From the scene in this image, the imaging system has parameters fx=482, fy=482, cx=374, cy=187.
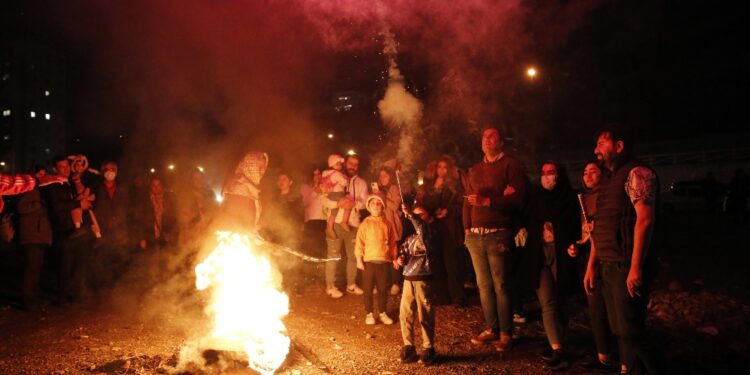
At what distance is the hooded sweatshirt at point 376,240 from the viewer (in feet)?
20.1

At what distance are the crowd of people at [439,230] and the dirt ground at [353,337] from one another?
0.26 m

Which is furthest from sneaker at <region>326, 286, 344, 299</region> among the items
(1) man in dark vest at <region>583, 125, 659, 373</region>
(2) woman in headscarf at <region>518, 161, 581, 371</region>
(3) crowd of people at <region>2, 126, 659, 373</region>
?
(1) man in dark vest at <region>583, 125, 659, 373</region>

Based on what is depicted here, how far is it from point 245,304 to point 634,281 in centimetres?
378

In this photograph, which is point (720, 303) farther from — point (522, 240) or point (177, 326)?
point (177, 326)

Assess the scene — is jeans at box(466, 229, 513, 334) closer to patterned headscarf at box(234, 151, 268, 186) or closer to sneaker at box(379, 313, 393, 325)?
sneaker at box(379, 313, 393, 325)

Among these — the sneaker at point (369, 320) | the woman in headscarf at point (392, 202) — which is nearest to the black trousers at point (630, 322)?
the sneaker at point (369, 320)

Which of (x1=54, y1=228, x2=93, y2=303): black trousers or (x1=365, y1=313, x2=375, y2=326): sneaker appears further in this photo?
(x1=54, y1=228, x2=93, y2=303): black trousers

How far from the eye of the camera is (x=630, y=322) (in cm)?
379

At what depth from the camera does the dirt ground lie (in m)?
4.73

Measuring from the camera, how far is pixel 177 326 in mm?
5973

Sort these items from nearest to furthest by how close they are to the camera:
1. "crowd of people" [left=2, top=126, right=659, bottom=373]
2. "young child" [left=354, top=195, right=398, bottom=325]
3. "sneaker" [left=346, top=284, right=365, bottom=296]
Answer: "crowd of people" [left=2, top=126, right=659, bottom=373], "young child" [left=354, top=195, right=398, bottom=325], "sneaker" [left=346, top=284, right=365, bottom=296]

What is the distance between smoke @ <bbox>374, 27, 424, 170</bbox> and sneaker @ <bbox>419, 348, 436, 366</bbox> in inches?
241

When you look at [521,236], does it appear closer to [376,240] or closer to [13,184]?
[376,240]

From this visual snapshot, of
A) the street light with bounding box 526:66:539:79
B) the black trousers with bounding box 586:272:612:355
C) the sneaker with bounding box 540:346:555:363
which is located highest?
the street light with bounding box 526:66:539:79
